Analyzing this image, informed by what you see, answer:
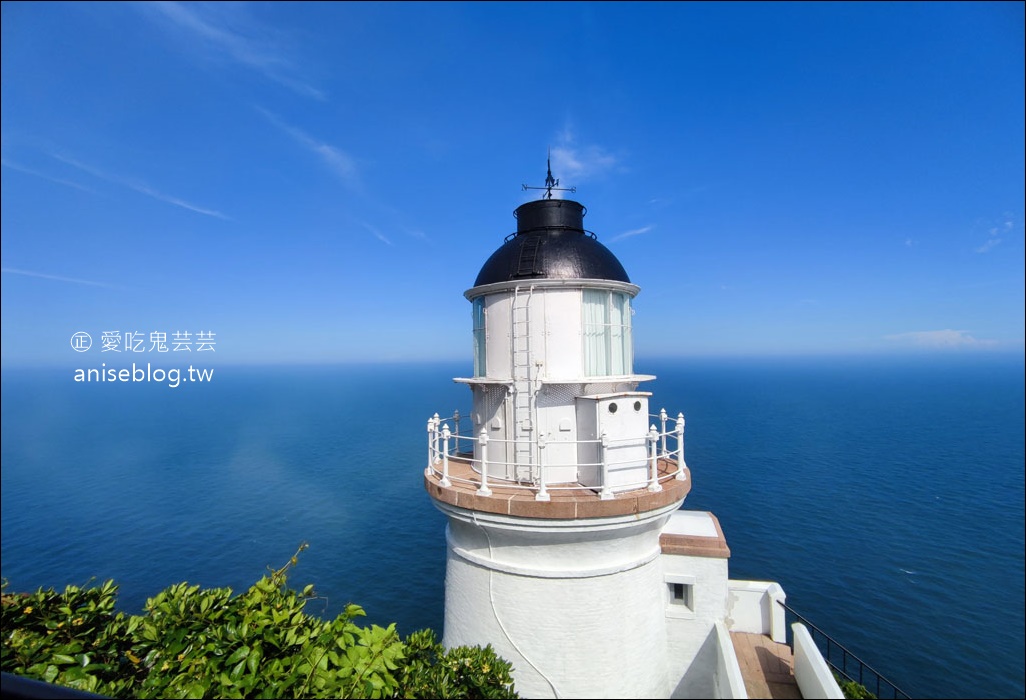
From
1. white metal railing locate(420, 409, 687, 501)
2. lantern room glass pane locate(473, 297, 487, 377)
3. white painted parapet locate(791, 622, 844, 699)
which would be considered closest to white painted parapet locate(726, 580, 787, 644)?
white painted parapet locate(791, 622, 844, 699)

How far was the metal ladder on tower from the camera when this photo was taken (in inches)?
379

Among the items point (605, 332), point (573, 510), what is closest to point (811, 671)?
point (573, 510)

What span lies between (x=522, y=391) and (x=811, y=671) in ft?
23.8

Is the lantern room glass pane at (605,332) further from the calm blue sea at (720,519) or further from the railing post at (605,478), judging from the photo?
the calm blue sea at (720,519)

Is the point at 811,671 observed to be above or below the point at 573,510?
below

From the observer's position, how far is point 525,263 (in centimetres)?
994

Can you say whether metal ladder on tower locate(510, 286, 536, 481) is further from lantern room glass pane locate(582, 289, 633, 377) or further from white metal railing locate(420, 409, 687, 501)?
lantern room glass pane locate(582, 289, 633, 377)

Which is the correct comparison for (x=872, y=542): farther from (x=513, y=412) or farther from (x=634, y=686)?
(x=513, y=412)

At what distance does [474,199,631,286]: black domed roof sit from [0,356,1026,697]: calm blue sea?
17.1m

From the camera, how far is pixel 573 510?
8234 mm

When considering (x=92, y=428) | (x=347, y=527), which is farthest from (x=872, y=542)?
(x=92, y=428)

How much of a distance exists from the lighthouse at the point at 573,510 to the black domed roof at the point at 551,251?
33 mm

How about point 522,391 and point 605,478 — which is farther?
point 522,391

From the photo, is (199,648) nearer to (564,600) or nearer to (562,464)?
(564,600)
